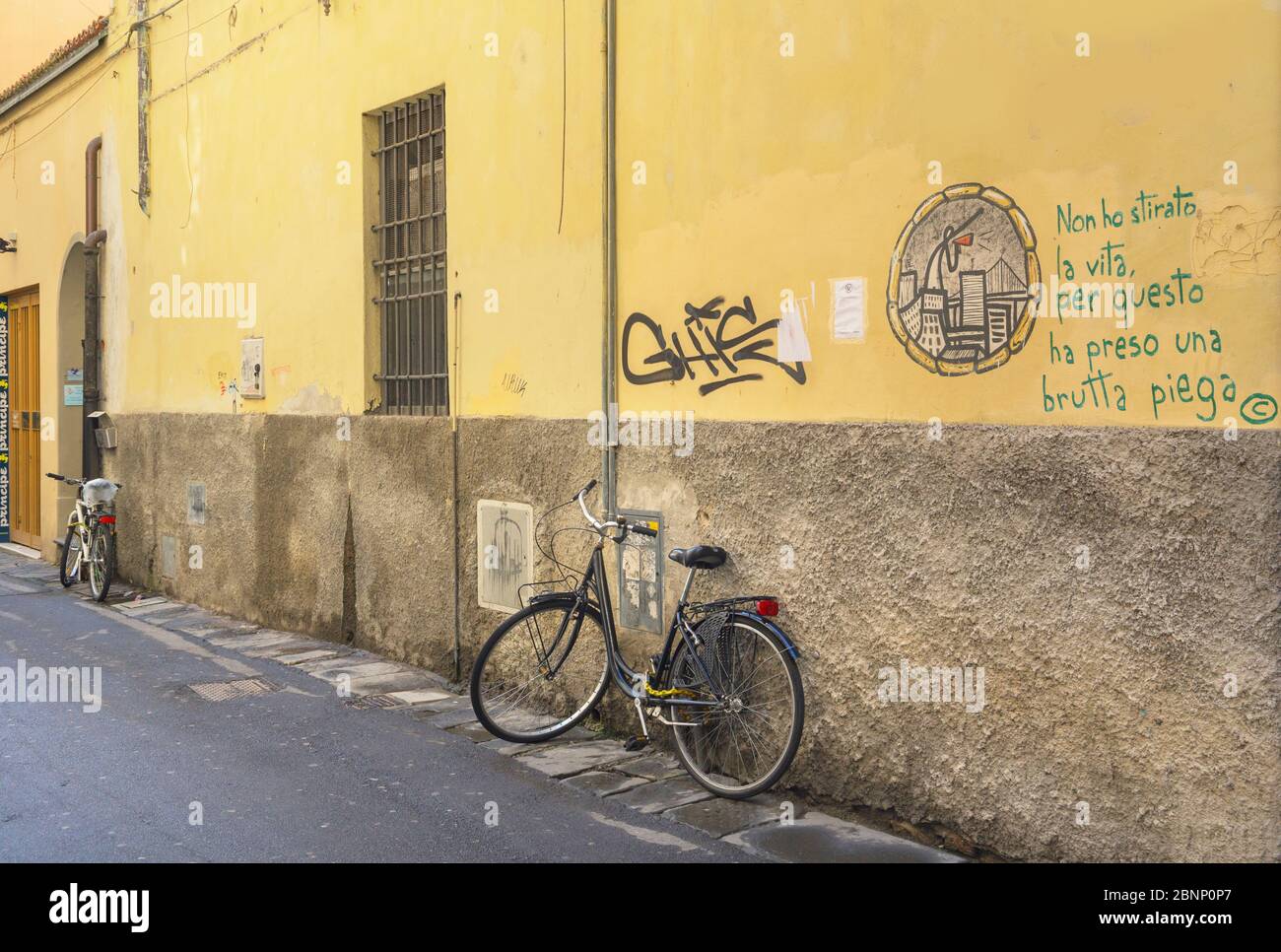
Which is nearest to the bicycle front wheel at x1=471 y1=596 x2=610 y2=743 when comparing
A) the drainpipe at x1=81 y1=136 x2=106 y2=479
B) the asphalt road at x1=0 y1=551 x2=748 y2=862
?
the asphalt road at x1=0 y1=551 x2=748 y2=862

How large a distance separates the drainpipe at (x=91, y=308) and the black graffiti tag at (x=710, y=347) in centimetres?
859

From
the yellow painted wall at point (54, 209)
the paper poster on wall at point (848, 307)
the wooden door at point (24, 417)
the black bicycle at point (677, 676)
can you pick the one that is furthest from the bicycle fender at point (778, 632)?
the wooden door at point (24, 417)

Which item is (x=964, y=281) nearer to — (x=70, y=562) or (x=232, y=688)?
(x=232, y=688)

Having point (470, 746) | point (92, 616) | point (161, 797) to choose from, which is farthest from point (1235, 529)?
point (92, 616)

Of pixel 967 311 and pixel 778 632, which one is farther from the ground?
pixel 967 311

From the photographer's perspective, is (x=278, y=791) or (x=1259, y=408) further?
(x=278, y=791)

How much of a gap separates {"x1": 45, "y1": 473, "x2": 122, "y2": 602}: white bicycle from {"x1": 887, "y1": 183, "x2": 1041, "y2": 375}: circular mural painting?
8.72 m

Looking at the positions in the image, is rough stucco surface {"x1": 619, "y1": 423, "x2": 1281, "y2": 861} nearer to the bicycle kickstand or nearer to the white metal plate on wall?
the bicycle kickstand

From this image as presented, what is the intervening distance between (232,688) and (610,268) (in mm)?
3528

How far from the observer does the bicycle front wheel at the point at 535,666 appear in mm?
6395

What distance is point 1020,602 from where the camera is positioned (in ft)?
15.1

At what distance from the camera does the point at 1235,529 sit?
399cm

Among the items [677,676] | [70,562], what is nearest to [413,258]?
[677,676]

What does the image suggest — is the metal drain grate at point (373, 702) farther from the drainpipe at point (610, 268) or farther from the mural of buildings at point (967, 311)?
the mural of buildings at point (967, 311)
